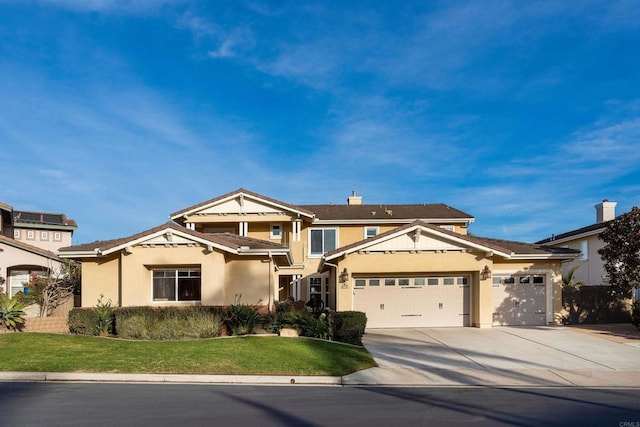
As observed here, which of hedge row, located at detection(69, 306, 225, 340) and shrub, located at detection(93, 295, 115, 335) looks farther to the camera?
shrub, located at detection(93, 295, 115, 335)

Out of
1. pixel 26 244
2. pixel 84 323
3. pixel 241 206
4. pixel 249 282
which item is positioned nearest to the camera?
pixel 84 323

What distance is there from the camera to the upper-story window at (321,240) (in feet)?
92.0

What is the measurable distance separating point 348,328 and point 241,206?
1306cm

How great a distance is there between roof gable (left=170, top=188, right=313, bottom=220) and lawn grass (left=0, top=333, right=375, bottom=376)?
1183 centimetres

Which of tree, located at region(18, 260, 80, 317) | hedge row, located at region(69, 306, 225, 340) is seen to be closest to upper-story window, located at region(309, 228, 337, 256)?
hedge row, located at region(69, 306, 225, 340)

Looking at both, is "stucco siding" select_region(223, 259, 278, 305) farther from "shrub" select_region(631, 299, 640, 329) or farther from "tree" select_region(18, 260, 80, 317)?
"shrub" select_region(631, 299, 640, 329)

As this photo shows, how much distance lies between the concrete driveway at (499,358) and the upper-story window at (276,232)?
9482 mm

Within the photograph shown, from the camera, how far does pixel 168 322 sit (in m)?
16.6

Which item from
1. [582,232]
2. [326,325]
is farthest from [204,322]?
[582,232]

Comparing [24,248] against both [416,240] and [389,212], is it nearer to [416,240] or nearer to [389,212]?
[389,212]

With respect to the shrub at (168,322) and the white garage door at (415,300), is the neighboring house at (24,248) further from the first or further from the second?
the white garage door at (415,300)

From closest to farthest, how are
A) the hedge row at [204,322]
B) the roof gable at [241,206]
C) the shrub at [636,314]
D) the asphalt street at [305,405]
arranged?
the asphalt street at [305,405], the hedge row at [204,322], the shrub at [636,314], the roof gable at [241,206]

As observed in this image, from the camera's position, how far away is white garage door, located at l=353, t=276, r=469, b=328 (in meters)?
21.5

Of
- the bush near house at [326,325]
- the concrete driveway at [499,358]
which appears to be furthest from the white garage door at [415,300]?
the bush near house at [326,325]
